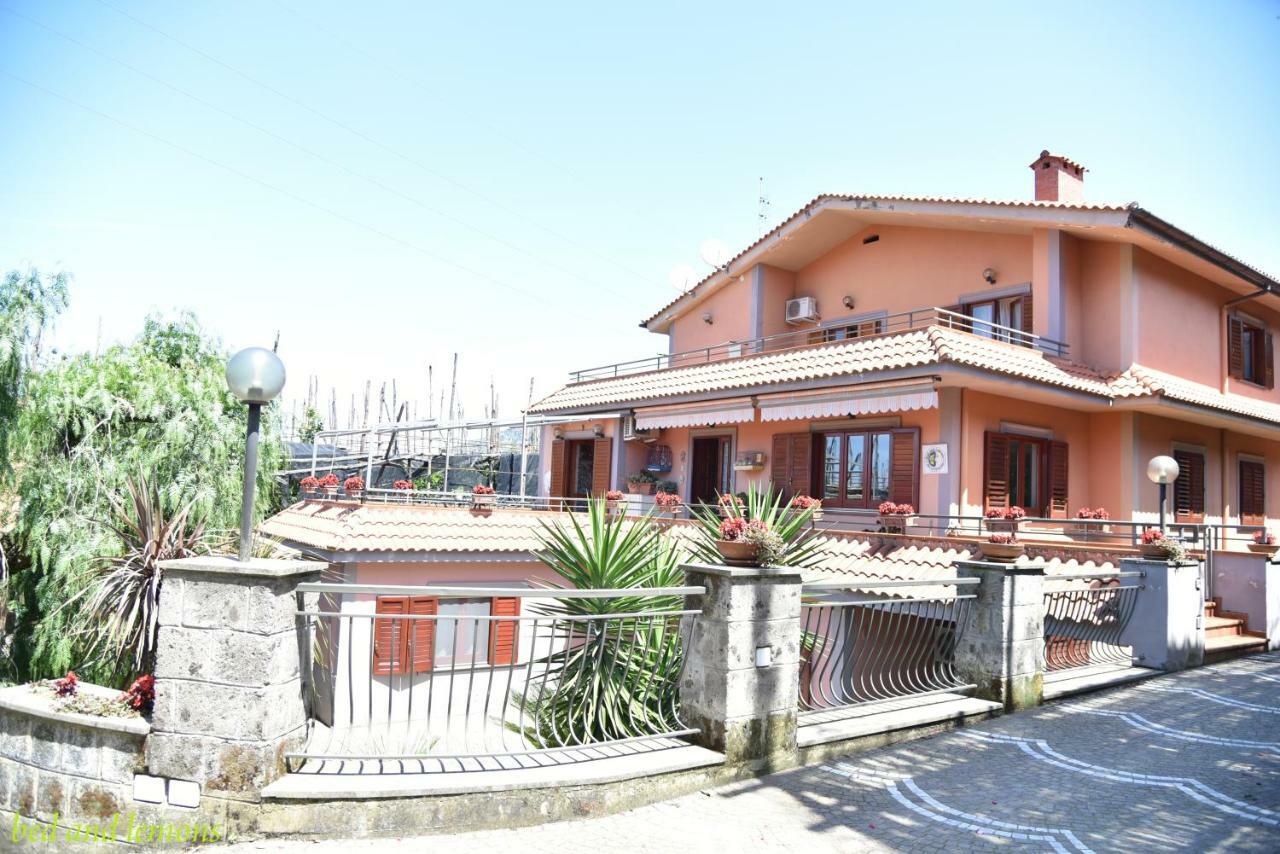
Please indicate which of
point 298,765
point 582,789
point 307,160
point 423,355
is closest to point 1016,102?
point 582,789

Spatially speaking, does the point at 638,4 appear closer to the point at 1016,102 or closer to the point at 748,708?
the point at 1016,102

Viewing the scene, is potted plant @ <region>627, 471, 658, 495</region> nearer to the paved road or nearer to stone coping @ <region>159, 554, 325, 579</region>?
the paved road

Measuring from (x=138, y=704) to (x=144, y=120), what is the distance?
17.2 m

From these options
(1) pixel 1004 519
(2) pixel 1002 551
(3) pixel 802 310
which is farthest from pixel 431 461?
(2) pixel 1002 551

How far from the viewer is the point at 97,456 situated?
14.9m

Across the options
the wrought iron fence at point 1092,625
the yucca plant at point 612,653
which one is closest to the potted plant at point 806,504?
the wrought iron fence at point 1092,625

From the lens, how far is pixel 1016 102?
13453 mm

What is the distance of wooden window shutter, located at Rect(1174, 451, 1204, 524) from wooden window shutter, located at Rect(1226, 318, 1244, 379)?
119 inches

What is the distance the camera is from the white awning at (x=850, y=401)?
1352cm

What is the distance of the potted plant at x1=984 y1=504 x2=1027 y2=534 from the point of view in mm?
12102

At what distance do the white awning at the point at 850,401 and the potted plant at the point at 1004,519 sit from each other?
2.03m

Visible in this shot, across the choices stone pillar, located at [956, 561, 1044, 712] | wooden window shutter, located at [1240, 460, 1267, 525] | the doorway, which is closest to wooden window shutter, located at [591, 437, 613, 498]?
the doorway

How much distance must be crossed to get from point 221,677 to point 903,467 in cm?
1285

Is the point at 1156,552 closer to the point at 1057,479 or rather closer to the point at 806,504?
the point at 806,504
